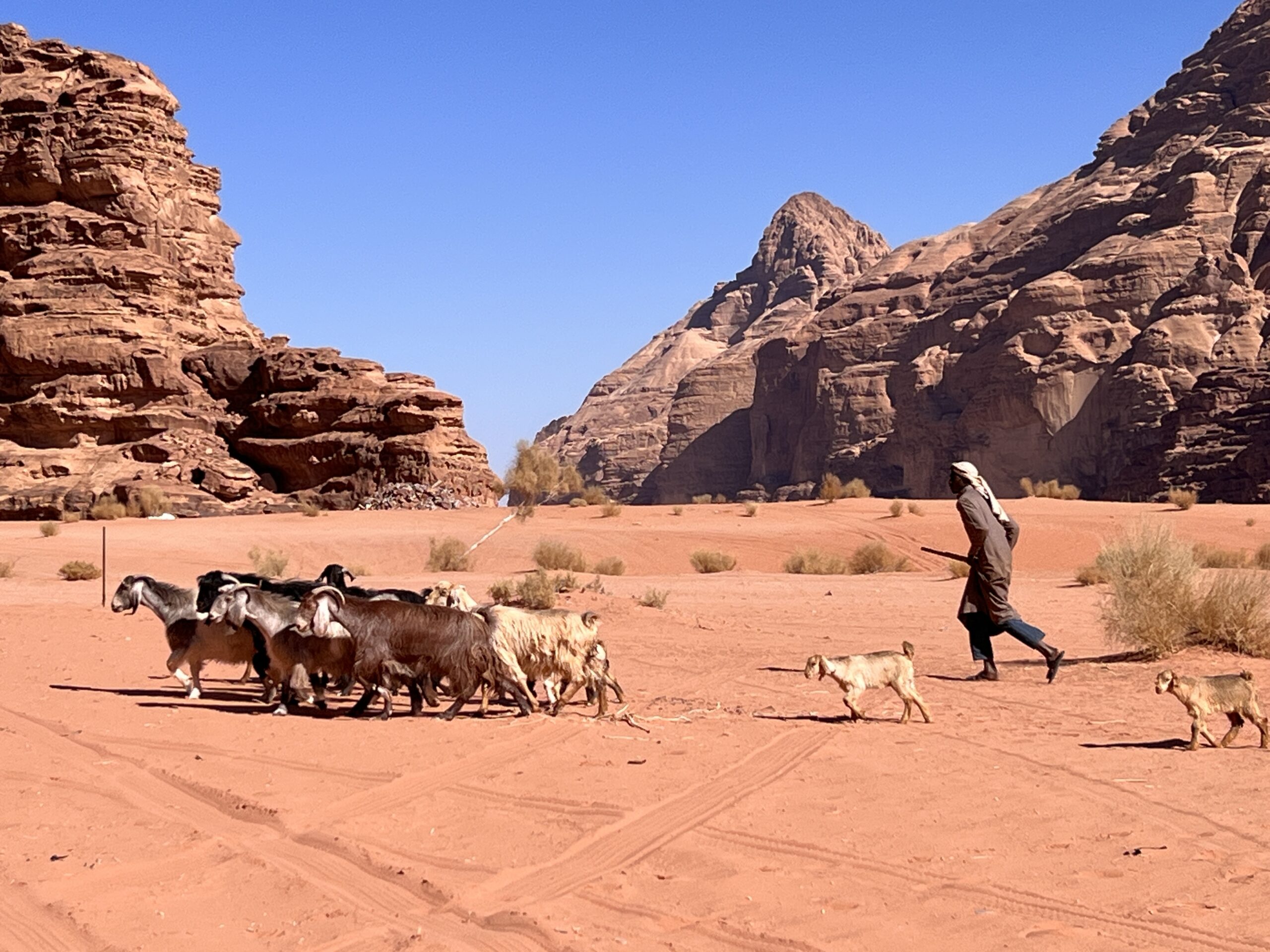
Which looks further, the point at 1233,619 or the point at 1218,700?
the point at 1233,619

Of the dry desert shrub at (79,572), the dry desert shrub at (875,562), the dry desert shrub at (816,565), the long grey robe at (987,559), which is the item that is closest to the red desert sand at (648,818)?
the long grey robe at (987,559)

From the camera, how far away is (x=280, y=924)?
199 inches

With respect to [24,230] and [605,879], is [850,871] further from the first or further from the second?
[24,230]

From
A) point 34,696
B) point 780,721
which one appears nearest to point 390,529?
point 34,696

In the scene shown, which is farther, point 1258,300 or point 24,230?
point 1258,300

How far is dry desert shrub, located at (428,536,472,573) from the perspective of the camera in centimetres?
2800

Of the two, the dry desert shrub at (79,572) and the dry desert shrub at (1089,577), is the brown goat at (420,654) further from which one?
the dry desert shrub at (79,572)

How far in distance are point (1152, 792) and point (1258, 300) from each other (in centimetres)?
6652

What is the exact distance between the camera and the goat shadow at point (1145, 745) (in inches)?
331

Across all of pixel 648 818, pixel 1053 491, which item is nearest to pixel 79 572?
pixel 648 818

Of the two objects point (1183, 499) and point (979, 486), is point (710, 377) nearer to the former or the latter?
point (1183, 499)

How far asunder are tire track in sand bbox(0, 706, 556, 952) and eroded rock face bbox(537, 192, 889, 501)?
342 feet

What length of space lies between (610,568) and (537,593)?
9965mm

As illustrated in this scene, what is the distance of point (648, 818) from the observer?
21.6 ft
